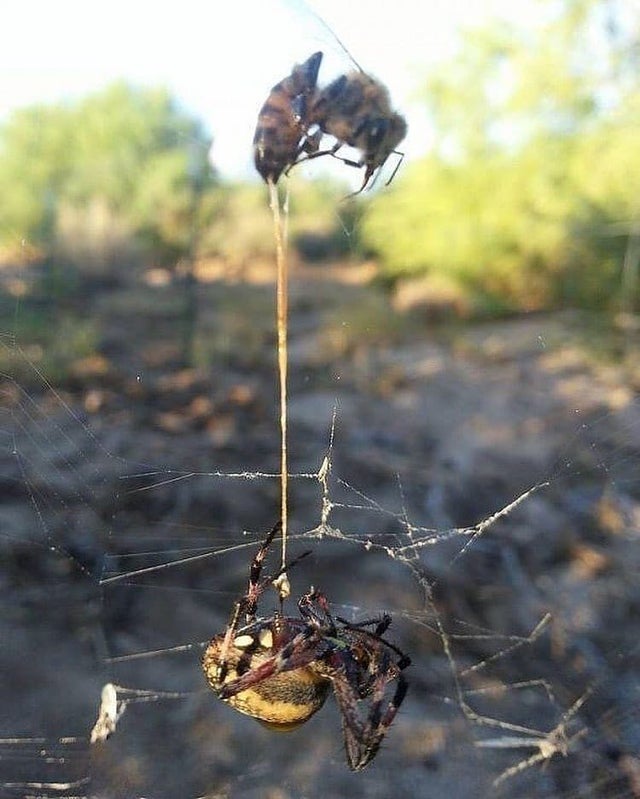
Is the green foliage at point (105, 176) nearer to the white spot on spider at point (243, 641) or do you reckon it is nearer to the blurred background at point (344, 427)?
the blurred background at point (344, 427)

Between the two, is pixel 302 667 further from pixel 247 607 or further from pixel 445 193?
pixel 445 193

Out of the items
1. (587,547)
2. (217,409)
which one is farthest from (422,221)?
(587,547)

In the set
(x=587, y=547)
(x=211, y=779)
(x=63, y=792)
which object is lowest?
(x=587, y=547)

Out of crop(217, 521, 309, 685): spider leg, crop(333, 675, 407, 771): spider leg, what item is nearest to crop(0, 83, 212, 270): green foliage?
crop(217, 521, 309, 685): spider leg

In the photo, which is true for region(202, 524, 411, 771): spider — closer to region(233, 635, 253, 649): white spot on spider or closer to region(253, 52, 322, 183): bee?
region(233, 635, 253, 649): white spot on spider

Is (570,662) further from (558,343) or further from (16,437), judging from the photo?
(558,343)

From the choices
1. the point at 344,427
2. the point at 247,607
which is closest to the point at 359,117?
the point at 247,607
